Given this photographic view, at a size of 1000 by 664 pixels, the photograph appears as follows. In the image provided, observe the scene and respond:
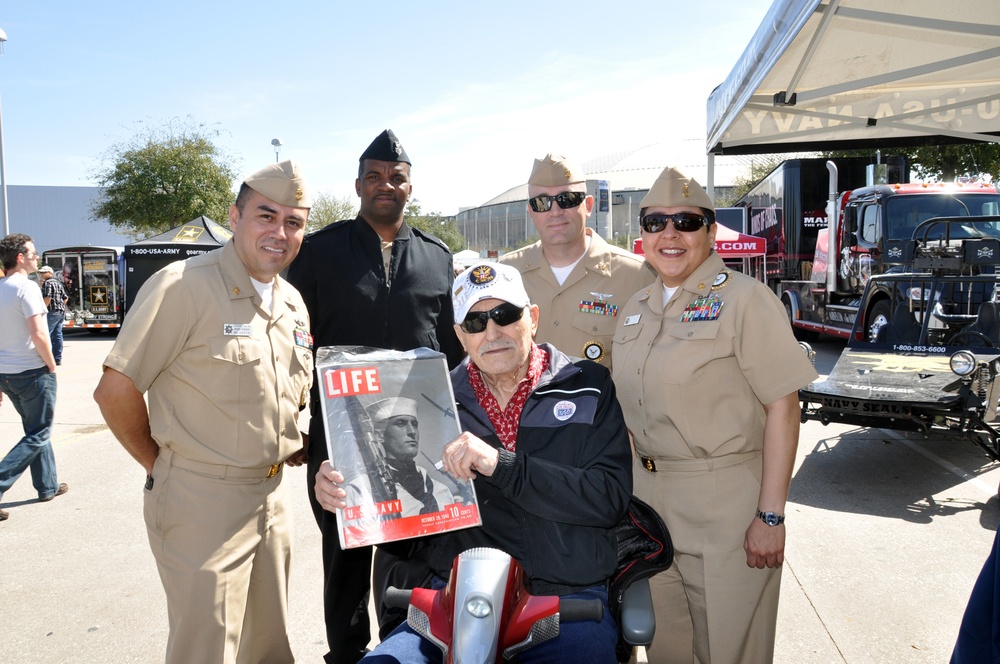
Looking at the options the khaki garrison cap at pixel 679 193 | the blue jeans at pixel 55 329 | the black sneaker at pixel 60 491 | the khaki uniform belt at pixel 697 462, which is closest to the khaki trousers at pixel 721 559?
the khaki uniform belt at pixel 697 462

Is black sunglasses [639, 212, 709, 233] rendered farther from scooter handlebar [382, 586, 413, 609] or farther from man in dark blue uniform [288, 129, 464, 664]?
scooter handlebar [382, 586, 413, 609]

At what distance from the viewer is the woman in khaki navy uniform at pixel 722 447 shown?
8.49 ft

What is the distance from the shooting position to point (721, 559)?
8.66ft

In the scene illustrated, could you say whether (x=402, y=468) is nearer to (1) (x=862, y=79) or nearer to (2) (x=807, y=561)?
(2) (x=807, y=561)

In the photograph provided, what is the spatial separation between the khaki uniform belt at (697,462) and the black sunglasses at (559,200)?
1.29 m

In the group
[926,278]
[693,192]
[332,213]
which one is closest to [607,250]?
[693,192]

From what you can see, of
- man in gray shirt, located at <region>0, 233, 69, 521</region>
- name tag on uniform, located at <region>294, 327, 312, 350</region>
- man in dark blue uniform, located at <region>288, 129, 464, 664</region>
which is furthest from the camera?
man in gray shirt, located at <region>0, 233, 69, 521</region>

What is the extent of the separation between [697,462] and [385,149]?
6.27ft

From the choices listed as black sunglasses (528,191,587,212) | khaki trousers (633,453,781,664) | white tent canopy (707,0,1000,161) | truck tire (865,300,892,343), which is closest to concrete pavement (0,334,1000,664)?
khaki trousers (633,453,781,664)

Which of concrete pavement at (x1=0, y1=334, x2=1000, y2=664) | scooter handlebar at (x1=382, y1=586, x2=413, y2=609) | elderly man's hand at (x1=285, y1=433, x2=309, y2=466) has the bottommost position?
concrete pavement at (x1=0, y1=334, x2=1000, y2=664)

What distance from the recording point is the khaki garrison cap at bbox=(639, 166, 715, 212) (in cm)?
284

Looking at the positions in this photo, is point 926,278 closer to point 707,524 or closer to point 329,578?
point 707,524

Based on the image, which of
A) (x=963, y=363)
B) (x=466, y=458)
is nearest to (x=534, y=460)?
(x=466, y=458)

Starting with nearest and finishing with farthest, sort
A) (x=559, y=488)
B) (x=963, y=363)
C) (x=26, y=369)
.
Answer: (x=559, y=488) → (x=963, y=363) → (x=26, y=369)
